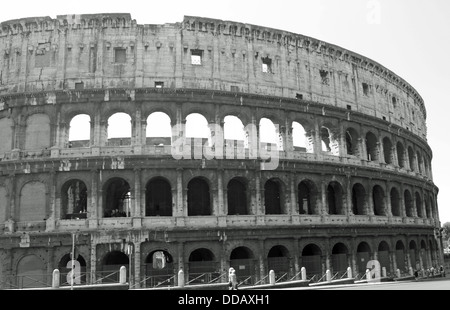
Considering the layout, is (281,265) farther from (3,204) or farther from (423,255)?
(3,204)

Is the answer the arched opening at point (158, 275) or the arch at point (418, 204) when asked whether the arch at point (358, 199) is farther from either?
the arched opening at point (158, 275)

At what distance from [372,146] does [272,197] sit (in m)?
9.71

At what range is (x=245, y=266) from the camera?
22797 mm

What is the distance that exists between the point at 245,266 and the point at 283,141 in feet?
25.3

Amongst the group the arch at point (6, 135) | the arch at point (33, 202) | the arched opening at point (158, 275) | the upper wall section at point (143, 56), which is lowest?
the arched opening at point (158, 275)

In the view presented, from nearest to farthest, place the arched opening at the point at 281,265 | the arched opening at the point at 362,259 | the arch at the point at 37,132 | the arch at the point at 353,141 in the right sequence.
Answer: the arch at the point at 37,132, the arched opening at the point at 281,265, the arched opening at the point at 362,259, the arch at the point at 353,141

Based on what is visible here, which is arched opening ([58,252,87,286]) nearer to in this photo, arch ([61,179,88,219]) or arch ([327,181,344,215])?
arch ([61,179,88,219])

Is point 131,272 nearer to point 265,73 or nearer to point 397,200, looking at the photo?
point 265,73

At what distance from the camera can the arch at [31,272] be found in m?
20.9

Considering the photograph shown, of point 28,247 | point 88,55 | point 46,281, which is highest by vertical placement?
point 88,55

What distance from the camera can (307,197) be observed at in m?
27.1

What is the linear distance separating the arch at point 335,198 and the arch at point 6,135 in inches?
760

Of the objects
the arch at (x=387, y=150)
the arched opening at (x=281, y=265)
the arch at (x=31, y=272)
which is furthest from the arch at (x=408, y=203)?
the arch at (x=31, y=272)
